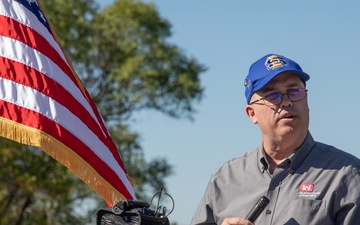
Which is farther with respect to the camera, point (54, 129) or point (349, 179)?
point (54, 129)

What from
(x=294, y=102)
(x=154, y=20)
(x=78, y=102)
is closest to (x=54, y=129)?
(x=78, y=102)

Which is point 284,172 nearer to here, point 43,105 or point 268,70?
point 268,70

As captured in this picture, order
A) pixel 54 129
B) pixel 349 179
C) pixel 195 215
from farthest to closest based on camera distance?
pixel 54 129 < pixel 195 215 < pixel 349 179

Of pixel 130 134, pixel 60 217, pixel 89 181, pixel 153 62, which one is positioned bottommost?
pixel 89 181

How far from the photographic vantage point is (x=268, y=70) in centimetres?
411

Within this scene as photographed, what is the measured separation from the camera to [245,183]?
4.18 meters

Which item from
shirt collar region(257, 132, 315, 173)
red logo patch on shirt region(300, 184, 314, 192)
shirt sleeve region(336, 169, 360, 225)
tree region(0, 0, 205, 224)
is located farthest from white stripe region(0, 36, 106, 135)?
tree region(0, 0, 205, 224)

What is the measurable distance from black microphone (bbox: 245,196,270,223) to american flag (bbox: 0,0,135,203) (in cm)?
268

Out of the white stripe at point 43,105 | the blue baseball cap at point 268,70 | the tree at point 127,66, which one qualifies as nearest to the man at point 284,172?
the blue baseball cap at point 268,70

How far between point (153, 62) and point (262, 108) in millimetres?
19889

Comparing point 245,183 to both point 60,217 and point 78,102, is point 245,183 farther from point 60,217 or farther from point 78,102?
point 60,217

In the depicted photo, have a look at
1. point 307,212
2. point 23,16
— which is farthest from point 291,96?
point 23,16

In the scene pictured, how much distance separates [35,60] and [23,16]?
0.40 metres

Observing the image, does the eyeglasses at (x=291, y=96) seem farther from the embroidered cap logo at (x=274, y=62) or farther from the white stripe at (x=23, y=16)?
the white stripe at (x=23, y=16)
